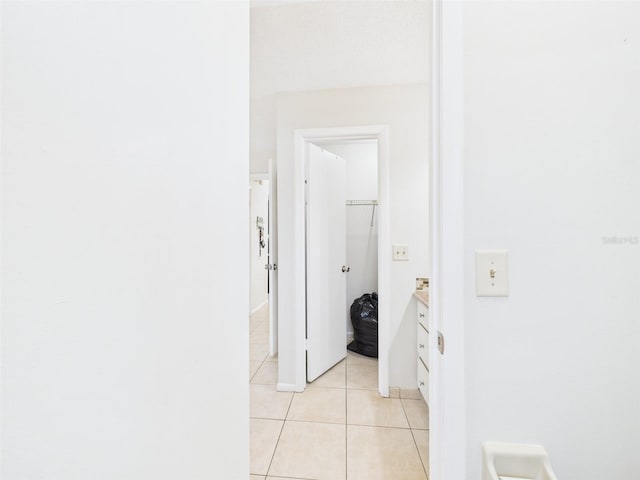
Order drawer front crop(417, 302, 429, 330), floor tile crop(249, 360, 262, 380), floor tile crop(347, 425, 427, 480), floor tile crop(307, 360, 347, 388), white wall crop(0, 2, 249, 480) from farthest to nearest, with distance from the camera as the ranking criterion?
floor tile crop(249, 360, 262, 380)
floor tile crop(307, 360, 347, 388)
drawer front crop(417, 302, 429, 330)
floor tile crop(347, 425, 427, 480)
white wall crop(0, 2, 249, 480)

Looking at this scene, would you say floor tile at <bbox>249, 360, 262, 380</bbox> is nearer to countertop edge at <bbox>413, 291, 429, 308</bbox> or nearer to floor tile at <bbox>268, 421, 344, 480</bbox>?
floor tile at <bbox>268, 421, 344, 480</bbox>

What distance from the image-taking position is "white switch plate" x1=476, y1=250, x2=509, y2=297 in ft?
2.72

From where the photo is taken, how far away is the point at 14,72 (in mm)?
343

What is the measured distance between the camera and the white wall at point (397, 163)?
2479 mm

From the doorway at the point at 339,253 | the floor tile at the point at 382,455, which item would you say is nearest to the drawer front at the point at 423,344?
the floor tile at the point at 382,455

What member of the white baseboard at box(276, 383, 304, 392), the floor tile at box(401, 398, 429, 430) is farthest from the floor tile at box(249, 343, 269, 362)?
the floor tile at box(401, 398, 429, 430)

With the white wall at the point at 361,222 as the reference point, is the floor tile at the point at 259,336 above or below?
below

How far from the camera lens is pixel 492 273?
83 centimetres

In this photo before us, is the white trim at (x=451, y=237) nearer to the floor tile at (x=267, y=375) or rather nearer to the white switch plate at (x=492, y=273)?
the white switch plate at (x=492, y=273)

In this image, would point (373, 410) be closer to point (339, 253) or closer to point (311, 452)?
point (311, 452)

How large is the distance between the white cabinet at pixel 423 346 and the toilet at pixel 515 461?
1.38m

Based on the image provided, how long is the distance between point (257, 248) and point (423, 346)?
12.5 ft

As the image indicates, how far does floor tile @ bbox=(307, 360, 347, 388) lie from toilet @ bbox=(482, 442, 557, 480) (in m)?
1.96

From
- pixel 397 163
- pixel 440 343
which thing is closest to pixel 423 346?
pixel 397 163
